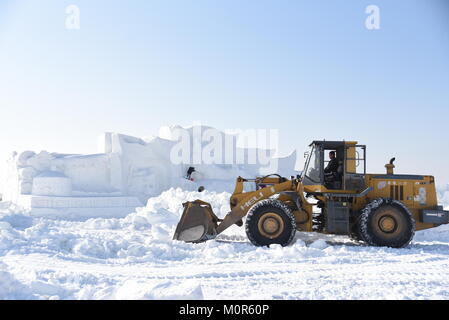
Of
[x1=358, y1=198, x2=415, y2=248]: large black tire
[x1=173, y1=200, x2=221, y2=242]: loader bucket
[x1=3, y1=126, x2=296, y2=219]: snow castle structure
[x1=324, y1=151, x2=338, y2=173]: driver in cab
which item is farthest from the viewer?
[x1=3, y1=126, x2=296, y2=219]: snow castle structure

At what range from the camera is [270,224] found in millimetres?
6719

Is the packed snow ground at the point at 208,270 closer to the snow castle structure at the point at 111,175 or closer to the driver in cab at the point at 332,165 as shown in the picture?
the driver in cab at the point at 332,165

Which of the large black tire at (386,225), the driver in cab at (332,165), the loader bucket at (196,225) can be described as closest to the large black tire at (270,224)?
the loader bucket at (196,225)

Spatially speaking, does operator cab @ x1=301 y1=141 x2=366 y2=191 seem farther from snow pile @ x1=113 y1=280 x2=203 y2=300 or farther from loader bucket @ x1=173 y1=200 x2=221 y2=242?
snow pile @ x1=113 y1=280 x2=203 y2=300

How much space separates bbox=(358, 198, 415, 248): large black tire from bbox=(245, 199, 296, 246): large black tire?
1424 millimetres

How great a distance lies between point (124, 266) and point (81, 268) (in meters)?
0.59

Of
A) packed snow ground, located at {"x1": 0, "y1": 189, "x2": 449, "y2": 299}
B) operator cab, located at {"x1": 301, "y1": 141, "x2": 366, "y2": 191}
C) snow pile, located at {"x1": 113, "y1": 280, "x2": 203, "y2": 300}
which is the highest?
operator cab, located at {"x1": 301, "y1": 141, "x2": 366, "y2": 191}

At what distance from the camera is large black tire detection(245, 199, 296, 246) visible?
262 inches

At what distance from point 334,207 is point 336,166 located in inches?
33.0

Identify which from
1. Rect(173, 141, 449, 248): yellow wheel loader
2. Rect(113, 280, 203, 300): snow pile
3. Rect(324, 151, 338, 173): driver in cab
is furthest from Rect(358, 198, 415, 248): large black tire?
Rect(113, 280, 203, 300): snow pile

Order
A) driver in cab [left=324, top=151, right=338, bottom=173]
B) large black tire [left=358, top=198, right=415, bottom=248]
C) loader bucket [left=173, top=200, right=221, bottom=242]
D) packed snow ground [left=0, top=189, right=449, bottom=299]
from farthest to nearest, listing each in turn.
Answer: driver in cab [left=324, top=151, right=338, bottom=173] → loader bucket [left=173, top=200, right=221, bottom=242] → large black tire [left=358, top=198, right=415, bottom=248] → packed snow ground [left=0, top=189, right=449, bottom=299]

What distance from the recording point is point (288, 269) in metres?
5.20

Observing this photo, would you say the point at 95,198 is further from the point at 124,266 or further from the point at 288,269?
the point at 288,269
